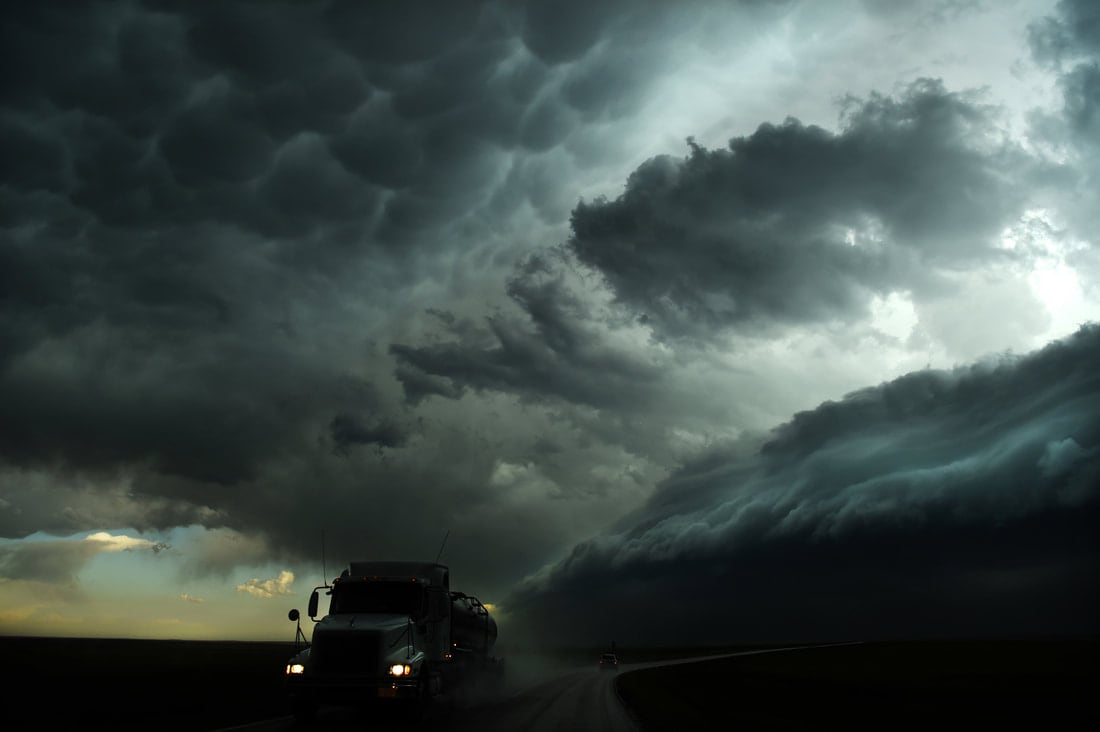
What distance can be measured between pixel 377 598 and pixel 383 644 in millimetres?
3000

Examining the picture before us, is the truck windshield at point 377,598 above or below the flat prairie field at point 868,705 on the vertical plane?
above

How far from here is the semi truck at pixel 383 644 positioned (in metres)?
19.6

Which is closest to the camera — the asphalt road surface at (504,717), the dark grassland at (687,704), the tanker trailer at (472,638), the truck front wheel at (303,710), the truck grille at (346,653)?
the asphalt road surface at (504,717)

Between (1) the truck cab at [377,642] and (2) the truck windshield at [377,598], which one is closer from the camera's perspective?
(1) the truck cab at [377,642]

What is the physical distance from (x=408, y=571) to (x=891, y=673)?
286 ft

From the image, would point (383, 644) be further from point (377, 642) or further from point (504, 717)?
point (504, 717)

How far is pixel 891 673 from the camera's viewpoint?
93125mm

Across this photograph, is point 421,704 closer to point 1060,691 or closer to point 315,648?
point 315,648

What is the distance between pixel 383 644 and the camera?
20.1 meters

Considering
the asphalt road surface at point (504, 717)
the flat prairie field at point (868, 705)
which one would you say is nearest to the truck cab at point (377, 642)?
the asphalt road surface at point (504, 717)

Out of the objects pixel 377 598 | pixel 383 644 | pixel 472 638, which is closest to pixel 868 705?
pixel 472 638

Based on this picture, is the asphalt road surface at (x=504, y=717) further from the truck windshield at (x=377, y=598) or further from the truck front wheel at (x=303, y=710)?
the truck windshield at (x=377, y=598)

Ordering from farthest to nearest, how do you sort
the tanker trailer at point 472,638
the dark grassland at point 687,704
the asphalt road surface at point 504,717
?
1. the tanker trailer at point 472,638
2. the dark grassland at point 687,704
3. the asphalt road surface at point 504,717

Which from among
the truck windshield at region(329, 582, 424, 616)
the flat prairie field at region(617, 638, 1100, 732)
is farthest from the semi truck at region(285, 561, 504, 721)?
the flat prairie field at region(617, 638, 1100, 732)
